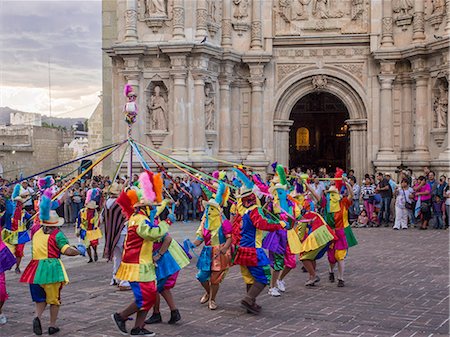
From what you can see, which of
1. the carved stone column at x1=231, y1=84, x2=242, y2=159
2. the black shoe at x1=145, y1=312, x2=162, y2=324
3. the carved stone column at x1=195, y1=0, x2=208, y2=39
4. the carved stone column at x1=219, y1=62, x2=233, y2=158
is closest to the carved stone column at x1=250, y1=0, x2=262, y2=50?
the carved stone column at x1=219, y1=62, x2=233, y2=158

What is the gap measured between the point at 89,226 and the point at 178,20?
11250 millimetres

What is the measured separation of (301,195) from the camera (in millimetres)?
11828

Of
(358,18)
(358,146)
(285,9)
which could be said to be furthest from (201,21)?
(358,146)

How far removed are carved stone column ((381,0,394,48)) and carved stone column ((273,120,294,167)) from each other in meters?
4.59

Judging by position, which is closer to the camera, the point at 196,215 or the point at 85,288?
the point at 85,288

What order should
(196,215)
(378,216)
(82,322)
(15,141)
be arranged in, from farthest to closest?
1. (15,141)
2. (196,215)
3. (378,216)
4. (82,322)

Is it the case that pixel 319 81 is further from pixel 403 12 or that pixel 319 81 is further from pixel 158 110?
pixel 158 110

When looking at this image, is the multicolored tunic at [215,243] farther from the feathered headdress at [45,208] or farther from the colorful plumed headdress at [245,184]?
the feathered headdress at [45,208]

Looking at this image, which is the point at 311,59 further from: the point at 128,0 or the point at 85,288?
the point at 85,288

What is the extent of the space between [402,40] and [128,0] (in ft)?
33.1

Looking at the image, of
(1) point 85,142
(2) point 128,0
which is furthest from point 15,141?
(2) point 128,0

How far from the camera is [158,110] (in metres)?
23.6

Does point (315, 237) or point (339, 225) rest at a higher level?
point (339, 225)

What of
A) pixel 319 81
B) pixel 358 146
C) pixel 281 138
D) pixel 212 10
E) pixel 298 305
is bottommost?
pixel 298 305
